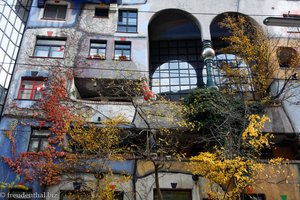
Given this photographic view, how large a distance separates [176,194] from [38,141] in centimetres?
729

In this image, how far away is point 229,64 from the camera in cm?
2103

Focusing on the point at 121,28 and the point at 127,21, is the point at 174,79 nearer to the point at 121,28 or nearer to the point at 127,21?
the point at 121,28

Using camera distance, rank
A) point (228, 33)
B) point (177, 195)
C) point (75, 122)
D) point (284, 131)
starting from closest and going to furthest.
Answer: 1. point (177, 195)
2. point (75, 122)
3. point (284, 131)
4. point (228, 33)

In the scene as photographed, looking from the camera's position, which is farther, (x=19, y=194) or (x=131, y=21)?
(x=131, y=21)

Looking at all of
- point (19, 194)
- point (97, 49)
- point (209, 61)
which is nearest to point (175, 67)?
point (209, 61)

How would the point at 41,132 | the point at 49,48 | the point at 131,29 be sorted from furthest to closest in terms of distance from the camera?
the point at 131,29, the point at 49,48, the point at 41,132

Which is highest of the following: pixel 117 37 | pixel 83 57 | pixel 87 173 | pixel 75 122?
pixel 117 37

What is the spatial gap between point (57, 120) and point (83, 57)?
4728mm

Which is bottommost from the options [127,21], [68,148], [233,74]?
[68,148]

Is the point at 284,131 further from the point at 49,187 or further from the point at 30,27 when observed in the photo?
the point at 30,27

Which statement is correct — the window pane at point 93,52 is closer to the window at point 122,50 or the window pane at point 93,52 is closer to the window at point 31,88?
the window at point 122,50

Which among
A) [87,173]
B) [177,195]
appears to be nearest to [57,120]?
[87,173]

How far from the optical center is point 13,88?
17000 millimetres

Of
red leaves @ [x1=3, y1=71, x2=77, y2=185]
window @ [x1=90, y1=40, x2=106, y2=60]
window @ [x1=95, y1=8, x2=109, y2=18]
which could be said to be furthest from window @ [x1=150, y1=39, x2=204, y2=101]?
red leaves @ [x1=3, y1=71, x2=77, y2=185]
